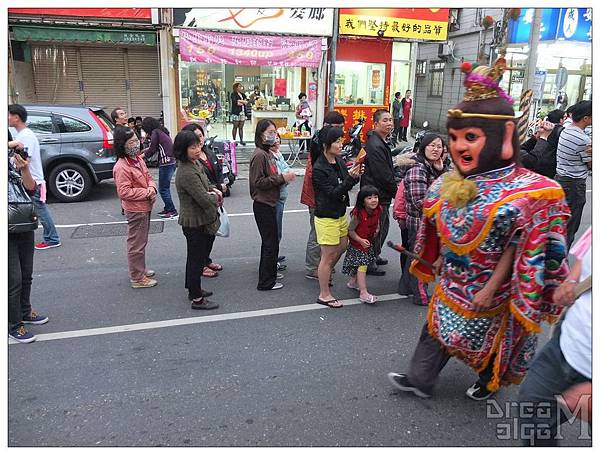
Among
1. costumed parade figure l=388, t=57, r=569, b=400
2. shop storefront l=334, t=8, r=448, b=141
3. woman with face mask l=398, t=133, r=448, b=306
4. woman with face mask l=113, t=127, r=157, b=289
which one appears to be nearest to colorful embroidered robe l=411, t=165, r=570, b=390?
costumed parade figure l=388, t=57, r=569, b=400

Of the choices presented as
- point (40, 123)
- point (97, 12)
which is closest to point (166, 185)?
point (40, 123)

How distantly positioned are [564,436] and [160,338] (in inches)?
103

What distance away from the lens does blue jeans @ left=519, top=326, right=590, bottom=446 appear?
1.86 metres

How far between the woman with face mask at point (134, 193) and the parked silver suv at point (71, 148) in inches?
148

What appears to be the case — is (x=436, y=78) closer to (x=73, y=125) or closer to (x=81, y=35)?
(x=81, y=35)

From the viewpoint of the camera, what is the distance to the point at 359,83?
45.0 ft

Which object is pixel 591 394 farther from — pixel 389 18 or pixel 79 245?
pixel 389 18

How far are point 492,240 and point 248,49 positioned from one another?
10.4 meters

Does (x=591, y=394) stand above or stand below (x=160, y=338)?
above

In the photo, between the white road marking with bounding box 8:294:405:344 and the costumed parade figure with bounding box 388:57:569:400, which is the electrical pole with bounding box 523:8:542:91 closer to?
the white road marking with bounding box 8:294:405:344

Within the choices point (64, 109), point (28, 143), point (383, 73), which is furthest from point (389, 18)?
point (28, 143)

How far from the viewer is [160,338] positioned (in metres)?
3.40

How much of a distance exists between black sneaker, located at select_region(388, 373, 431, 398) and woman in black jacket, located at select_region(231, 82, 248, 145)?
33.3 ft

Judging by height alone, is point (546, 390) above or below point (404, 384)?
above
